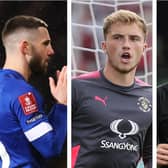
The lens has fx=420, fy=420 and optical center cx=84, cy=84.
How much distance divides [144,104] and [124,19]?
0.66m

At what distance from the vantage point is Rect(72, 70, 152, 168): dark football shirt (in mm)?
3111

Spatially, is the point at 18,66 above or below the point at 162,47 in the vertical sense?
below

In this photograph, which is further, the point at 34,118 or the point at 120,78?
the point at 120,78

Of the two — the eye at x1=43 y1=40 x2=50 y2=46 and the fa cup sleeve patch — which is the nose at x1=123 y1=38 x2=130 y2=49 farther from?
the fa cup sleeve patch

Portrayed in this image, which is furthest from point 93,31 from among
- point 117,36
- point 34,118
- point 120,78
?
point 34,118

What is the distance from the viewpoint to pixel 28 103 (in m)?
3.11

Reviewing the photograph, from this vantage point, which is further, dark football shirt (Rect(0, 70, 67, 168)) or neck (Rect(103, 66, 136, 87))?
neck (Rect(103, 66, 136, 87))

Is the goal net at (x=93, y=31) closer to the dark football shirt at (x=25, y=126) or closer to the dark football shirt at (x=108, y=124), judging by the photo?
the dark football shirt at (x=108, y=124)

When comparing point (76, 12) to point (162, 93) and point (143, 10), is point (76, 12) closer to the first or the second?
point (143, 10)

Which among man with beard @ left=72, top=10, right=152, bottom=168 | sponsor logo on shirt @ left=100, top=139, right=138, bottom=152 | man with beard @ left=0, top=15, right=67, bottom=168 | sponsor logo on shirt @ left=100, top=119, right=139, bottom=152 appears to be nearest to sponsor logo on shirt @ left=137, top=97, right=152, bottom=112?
man with beard @ left=72, top=10, right=152, bottom=168

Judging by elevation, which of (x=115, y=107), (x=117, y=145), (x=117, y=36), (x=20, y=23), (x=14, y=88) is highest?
(x=20, y=23)

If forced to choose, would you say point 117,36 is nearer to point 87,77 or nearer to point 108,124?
point 87,77

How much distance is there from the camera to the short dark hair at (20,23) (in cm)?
317

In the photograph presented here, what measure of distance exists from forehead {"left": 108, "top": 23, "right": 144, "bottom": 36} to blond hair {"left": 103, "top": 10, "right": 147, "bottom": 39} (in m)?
0.02
